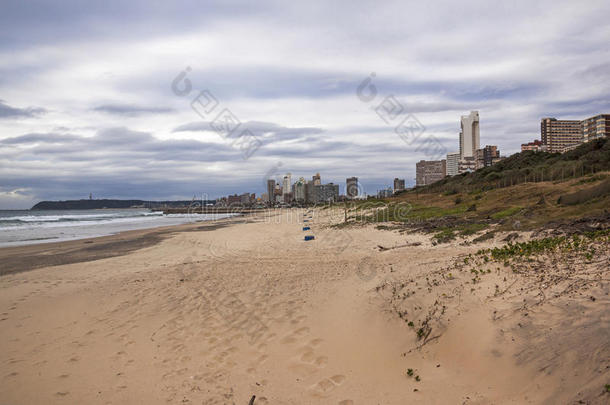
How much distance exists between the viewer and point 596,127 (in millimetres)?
81438

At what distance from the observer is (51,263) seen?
16.3 metres

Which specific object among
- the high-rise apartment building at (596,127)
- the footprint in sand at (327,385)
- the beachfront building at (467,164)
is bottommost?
the footprint in sand at (327,385)

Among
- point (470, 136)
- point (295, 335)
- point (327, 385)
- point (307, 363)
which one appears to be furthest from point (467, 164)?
point (327, 385)

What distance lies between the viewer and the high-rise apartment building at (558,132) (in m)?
108

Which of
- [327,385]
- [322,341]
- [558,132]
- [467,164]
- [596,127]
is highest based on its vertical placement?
[558,132]

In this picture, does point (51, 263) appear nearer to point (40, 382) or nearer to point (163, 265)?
point (163, 265)

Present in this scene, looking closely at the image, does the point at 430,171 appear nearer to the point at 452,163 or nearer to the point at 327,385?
the point at 452,163

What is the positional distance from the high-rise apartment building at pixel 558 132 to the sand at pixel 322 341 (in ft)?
419

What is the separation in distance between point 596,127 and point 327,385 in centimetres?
10565

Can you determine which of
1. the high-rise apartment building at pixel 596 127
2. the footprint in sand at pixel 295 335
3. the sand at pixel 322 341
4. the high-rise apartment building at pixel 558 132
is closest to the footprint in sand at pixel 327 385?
the sand at pixel 322 341

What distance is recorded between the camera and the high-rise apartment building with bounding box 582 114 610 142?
255ft

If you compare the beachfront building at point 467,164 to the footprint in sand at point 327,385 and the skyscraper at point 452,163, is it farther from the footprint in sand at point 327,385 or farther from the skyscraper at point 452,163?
the footprint in sand at point 327,385

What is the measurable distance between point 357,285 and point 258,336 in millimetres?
3028

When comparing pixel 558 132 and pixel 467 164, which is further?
pixel 467 164
